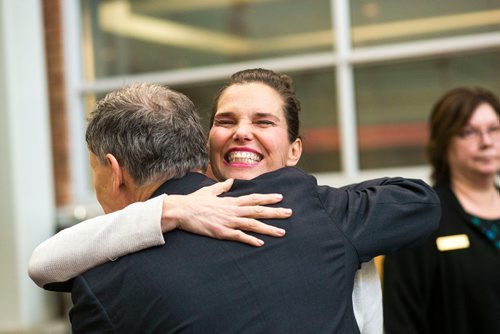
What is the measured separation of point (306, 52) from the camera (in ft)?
19.6

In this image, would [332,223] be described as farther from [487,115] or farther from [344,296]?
[487,115]

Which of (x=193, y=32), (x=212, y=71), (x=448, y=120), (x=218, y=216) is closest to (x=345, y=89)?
(x=212, y=71)

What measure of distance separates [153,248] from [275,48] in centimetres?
436

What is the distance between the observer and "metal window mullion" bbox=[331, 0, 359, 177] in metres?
5.78

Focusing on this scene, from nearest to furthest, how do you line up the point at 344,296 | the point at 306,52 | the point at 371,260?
the point at 344,296 → the point at 371,260 → the point at 306,52

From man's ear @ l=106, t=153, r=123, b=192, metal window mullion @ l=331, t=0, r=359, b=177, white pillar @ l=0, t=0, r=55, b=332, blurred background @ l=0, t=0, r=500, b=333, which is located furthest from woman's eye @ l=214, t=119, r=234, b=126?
white pillar @ l=0, t=0, r=55, b=332

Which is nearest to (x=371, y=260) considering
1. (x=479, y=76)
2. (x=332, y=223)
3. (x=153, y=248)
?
(x=332, y=223)

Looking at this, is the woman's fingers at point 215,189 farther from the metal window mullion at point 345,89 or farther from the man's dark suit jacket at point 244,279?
the metal window mullion at point 345,89

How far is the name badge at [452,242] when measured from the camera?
3268 millimetres

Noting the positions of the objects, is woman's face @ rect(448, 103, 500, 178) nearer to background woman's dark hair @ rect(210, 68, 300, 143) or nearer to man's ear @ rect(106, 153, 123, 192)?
background woman's dark hair @ rect(210, 68, 300, 143)

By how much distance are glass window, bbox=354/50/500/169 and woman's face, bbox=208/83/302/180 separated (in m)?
3.46

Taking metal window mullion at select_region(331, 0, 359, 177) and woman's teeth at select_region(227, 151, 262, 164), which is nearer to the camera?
woman's teeth at select_region(227, 151, 262, 164)

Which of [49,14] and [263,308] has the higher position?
[49,14]

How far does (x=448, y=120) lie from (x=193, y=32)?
3369 millimetres
